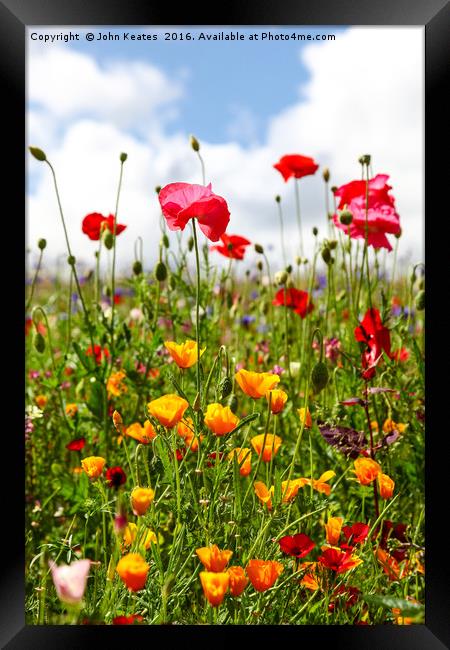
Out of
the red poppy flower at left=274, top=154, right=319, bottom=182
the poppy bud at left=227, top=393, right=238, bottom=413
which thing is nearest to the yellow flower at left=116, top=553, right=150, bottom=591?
A: the poppy bud at left=227, top=393, right=238, bottom=413

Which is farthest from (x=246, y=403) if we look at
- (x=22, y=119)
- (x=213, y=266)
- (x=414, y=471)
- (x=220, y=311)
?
(x=22, y=119)

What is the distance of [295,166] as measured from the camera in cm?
173

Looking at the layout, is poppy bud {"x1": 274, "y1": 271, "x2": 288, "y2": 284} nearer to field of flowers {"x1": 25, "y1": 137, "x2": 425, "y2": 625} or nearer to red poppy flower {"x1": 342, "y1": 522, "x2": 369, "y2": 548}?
field of flowers {"x1": 25, "y1": 137, "x2": 425, "y2": 625}

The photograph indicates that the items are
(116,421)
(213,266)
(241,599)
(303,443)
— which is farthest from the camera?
(213,266)

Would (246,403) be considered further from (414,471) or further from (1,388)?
(1,388)

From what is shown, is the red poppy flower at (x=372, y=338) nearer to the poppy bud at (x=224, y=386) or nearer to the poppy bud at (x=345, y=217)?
the poppy bud at (x=345, y=217)

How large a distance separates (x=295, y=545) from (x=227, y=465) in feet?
0.51

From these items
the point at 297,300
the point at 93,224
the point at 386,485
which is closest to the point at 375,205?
the point at 297,300

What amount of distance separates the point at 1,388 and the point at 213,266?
828 mm

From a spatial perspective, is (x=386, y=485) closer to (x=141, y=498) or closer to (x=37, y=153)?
(x=141, y=498)

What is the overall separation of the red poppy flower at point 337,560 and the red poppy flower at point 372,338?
1.31 feet

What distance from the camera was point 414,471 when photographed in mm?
1463

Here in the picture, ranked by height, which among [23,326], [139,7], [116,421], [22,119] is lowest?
[116,421]

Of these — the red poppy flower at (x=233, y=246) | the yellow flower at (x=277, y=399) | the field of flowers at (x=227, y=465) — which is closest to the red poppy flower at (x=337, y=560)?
the field of flowers at (x=227, y=465)
